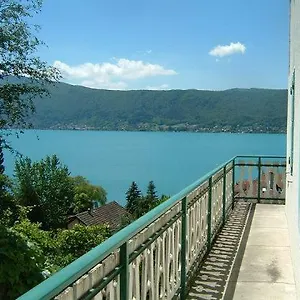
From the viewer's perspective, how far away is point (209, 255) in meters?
5.59

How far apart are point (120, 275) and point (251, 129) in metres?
185

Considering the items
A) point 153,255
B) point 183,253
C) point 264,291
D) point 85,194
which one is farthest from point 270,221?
point 85,194

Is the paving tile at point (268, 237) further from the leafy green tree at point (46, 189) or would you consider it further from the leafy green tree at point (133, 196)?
the leafy green tree at point (133, 196)

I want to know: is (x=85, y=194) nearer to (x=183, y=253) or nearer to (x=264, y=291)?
(x=264, y=291)

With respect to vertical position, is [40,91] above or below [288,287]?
above

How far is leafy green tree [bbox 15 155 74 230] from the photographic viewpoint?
47.6 metres

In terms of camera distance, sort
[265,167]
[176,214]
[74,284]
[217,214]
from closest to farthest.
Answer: [74,284] → [176,214] → [217,214] → [265,167]

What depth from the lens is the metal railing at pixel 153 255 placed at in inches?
66.8

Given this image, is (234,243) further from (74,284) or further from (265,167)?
(74,284)

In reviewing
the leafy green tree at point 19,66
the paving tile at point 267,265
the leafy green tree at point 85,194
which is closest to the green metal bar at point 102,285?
the paving tile at point 267,265

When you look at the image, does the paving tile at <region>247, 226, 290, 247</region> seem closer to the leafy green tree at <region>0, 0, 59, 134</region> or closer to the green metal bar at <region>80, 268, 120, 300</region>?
the green metal bar at <region>80, 268, 120, 300</region>

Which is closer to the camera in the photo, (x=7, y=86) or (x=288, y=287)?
(x=288, y=287)

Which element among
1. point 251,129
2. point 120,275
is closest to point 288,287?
point 120,275

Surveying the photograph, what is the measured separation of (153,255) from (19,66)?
622 inches
